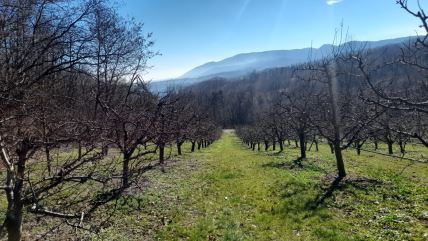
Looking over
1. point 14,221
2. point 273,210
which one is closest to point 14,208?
point 14,221

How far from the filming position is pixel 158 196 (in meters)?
15.6

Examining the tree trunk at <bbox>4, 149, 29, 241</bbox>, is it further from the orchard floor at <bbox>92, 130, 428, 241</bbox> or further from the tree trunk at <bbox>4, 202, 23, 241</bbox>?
the orchard floor at <bbox>92, 130, 428, 241</bbox>

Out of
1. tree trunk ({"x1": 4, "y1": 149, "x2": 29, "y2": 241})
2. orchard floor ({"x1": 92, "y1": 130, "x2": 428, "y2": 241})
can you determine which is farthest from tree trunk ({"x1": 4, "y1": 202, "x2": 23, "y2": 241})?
orchard floor ({"x1": 92, "y1": 130, "x2": 428, "y2": 241})

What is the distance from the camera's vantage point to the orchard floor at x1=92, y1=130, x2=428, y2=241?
35.2 ft

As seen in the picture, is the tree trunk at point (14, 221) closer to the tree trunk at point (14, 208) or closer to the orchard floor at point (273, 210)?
the tree trunk at point (14, 208)

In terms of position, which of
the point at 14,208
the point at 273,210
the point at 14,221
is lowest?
the point at 273,210

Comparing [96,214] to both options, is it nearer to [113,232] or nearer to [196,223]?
[113,232]

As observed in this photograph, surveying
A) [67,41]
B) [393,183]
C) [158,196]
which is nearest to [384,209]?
[393,183]

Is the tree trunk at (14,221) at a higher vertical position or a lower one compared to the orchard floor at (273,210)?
higher

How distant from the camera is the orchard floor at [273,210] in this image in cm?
1073

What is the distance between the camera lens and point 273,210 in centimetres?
1331

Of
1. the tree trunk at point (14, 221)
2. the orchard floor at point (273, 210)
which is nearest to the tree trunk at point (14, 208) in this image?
the tree trunk at point (14, 221)

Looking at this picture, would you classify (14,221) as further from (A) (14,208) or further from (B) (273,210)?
(B) (273,210)

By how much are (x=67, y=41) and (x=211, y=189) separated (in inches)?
377
